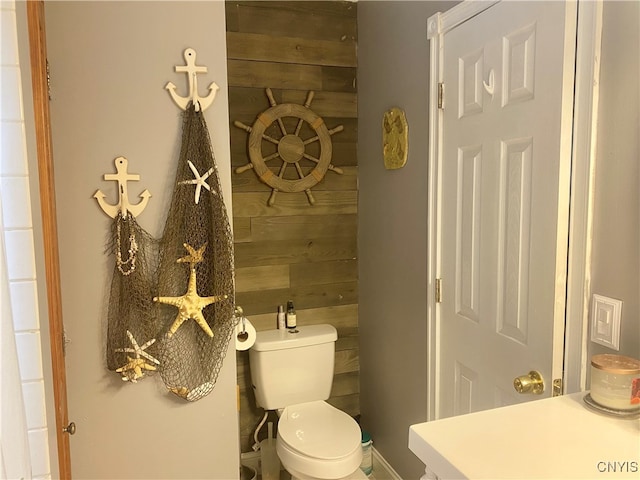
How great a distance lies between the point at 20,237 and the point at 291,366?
1.58 meters

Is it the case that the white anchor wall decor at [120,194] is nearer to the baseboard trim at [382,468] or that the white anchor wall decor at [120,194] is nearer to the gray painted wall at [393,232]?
the gray painted wall at [393,232]

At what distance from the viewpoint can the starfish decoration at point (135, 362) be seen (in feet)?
5.84

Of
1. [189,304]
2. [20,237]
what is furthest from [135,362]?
[20,237]

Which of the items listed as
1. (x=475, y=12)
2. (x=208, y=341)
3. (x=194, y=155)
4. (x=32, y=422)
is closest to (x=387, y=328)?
(x=208, y=341)

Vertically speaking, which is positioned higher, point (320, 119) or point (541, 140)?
point (320, 119)

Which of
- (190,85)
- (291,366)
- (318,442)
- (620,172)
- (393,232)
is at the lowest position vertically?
(318,442)

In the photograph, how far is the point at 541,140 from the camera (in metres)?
1.45

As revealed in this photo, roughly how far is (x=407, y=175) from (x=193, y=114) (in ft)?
3.10

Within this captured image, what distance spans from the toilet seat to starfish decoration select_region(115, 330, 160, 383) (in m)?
0.74

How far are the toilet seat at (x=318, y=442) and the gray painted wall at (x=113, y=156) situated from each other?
0.48 metres

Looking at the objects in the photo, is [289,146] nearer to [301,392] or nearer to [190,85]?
[190,85]

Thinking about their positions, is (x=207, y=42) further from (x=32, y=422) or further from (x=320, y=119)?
(x=32, y=422)

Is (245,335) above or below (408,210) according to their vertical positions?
below

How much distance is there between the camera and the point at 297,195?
8.70 ft
